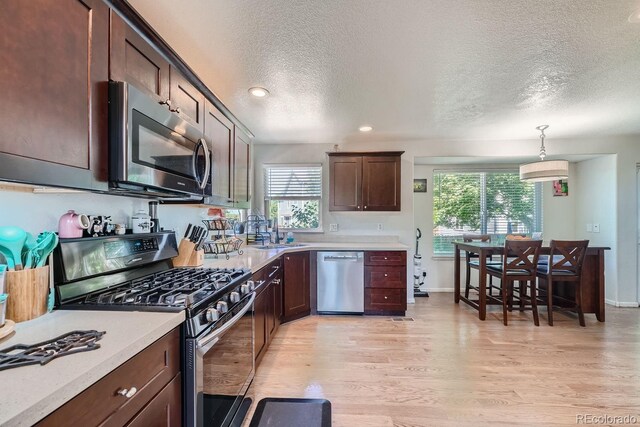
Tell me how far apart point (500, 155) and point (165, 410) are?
4.51m

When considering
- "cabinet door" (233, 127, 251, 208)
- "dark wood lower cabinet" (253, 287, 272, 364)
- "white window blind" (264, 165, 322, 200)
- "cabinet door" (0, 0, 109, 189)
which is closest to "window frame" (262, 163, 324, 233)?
"white window blind" (264, 165, 322, 200)

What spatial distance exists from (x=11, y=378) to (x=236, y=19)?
5.76 feet

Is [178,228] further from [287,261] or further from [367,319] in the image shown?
[367,319]

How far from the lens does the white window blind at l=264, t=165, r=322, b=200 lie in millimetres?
4074

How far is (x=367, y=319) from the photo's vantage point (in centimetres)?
333

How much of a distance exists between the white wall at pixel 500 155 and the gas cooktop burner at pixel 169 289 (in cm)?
252

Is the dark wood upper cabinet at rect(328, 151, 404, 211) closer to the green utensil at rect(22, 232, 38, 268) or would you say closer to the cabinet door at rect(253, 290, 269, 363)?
the cabinet door at rect(253, 290, 269, 363)

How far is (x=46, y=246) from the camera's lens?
107cm

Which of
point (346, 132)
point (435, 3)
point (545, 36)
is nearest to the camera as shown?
point (435, 3)

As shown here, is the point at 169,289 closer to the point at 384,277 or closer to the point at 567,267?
the point at 384,277

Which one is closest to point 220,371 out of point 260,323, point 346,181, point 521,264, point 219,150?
point 260,323

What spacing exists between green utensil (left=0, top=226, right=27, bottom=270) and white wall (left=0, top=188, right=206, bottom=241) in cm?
20

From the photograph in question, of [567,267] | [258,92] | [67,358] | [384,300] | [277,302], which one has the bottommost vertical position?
[384,300]

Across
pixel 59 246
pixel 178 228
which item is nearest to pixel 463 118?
pixel 178 228
